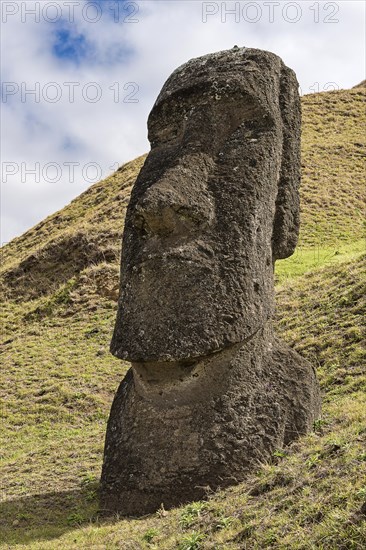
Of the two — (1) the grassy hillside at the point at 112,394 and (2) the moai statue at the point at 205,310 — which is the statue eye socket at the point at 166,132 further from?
(1) the grassy hillside at the point at 112,394

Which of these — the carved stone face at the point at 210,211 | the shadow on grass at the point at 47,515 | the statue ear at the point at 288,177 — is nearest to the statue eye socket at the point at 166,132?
the carved stone face at the point at 210,211

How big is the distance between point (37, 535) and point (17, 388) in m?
8.95

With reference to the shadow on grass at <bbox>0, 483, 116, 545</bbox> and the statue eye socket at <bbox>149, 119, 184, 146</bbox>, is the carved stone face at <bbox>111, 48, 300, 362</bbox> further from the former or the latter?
the shadow on grass at <bbox>0, 483, 116, 545</bbox>

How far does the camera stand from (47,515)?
669 cm

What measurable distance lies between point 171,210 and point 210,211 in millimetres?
368

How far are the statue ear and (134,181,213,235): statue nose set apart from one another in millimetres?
956

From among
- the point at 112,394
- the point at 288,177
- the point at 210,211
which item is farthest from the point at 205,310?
the point at 112,394

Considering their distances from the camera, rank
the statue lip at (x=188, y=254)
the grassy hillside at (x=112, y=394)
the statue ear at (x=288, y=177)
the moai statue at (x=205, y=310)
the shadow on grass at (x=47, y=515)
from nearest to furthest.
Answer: the grassy hillside at (x=112, y=394)
the shadow on grass at (x=47, y=515)
the moai statue at (x=205, y=310)
the statue lip at (x=188, y=254)
the statue ear at (x=288, y=177)

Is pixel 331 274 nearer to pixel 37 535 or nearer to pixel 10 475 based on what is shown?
pixel 10 475

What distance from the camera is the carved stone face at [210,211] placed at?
20.6ft

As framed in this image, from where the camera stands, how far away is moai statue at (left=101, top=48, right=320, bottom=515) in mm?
6211

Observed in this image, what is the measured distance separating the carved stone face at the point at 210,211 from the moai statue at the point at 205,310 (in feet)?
0.04

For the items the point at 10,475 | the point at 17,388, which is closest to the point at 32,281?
the point at 17,388

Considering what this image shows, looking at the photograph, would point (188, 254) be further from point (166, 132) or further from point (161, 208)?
point (166, 132)
